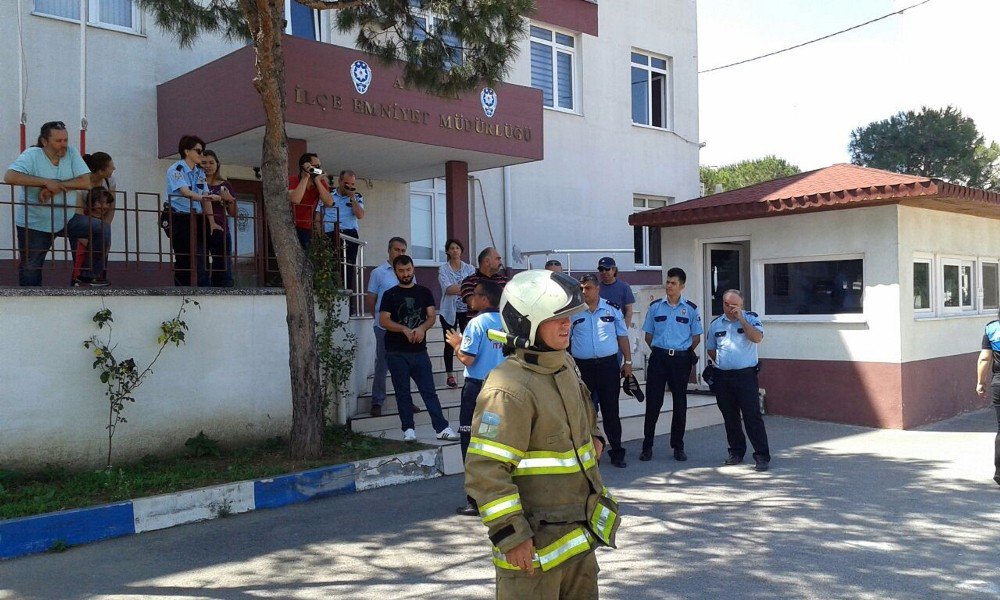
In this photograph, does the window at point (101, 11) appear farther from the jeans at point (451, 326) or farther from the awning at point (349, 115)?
the jeans at point (451, 326)

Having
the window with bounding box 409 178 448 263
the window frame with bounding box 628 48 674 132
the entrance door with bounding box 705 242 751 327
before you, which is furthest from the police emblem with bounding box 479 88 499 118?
the window frame with bounding box 628 48 674 132

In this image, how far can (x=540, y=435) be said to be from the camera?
2.94 metres

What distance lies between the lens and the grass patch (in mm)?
5898

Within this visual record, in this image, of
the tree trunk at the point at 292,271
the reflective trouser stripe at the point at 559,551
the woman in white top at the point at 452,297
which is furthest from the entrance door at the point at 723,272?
the reflective trouser stripe at the point at 559,551

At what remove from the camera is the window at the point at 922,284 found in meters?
10.5

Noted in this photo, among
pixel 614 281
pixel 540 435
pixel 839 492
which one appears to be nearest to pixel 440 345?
pixel 614 281

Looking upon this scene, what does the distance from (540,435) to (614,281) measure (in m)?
6.33

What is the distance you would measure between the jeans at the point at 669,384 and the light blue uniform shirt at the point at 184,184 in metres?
4.68

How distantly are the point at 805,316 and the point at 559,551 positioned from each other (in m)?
8.66

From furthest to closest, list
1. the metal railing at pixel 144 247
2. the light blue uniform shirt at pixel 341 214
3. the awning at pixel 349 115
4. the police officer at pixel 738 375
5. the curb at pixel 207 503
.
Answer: the light blue uniform shirt at pixel 341 214 → the awning at pixel 349 115 → the police officer at pixel 738 375 → the metal railing at pixel 144 247 → the curb at pixel 207 503

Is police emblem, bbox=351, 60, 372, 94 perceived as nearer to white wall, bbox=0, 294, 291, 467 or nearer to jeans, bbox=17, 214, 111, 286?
white wall, bbox=0, 294, 291, 467

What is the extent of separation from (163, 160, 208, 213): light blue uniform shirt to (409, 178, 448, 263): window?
591cm

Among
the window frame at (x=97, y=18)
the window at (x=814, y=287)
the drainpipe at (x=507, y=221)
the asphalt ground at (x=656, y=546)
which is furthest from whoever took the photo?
the drainpipe at (x=507, y=221)

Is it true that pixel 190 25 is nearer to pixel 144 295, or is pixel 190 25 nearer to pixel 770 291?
pixel 144 295
